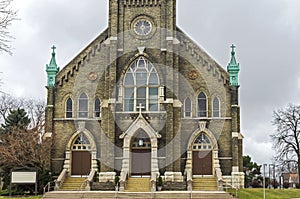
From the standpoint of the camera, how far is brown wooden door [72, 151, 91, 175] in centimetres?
4172

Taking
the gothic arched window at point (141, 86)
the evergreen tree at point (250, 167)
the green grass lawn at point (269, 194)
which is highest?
the gothic arched window at point (141, 86)

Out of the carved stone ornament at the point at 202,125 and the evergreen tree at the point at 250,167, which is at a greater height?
the carved stone ornament at the point at 202,125

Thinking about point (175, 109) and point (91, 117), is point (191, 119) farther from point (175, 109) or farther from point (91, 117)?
point (91, 117)

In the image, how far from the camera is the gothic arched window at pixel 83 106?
4238 cm

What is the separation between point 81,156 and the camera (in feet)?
137

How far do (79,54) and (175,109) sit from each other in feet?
29.6

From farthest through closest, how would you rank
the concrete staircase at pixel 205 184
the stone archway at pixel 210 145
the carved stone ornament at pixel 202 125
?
1. the carved stone ornament at pixel 202 125
2. the stone archway at pixel 210 145
3. the concrete staircase at pixel 205 184

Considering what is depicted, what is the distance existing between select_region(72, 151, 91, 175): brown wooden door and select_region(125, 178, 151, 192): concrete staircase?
4208mm

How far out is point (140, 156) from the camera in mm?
40625

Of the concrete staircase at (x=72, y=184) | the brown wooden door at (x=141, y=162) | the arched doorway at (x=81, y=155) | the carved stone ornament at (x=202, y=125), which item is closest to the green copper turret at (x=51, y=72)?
the arched doorway at (x=81, y=155)

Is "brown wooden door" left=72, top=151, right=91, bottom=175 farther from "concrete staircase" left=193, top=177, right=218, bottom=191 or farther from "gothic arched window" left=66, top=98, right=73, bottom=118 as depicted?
"concrete staircase" left=193, top=177, right=218, bottom=191

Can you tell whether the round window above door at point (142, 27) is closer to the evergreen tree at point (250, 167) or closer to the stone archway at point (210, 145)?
the stone archway at point (210, 145)

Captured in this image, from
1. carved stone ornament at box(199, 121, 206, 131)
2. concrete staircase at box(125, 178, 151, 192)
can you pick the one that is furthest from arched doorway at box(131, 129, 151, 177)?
carved stone ornament at box(199, 121, 206, 131)

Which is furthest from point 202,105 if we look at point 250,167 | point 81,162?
point 250,167
